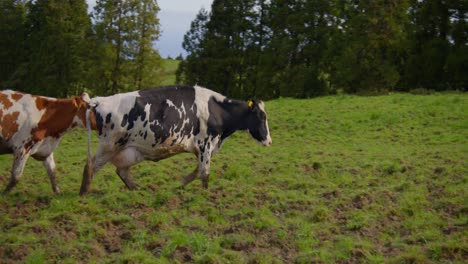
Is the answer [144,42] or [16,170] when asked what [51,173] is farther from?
[144,42]

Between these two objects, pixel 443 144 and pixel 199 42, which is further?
pixel 199 42

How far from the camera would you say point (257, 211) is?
9.43m

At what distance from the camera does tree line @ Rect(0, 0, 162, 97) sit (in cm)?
3881

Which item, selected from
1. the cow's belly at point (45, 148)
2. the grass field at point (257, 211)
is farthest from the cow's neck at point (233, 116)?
the cow's belly at point (45, 148)

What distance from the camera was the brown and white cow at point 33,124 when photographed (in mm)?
10523

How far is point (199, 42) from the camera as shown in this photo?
42.3m

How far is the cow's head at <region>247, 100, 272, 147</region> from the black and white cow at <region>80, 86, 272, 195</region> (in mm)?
542

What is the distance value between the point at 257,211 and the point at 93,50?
107 ft

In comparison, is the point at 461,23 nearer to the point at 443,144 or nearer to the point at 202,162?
the point at 443,144

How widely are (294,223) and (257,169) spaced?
440cm

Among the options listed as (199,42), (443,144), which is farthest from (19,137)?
(199,42)

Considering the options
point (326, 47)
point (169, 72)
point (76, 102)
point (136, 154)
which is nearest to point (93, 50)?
point (169, 72)

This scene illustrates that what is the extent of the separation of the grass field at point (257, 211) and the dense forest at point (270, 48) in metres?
21.1

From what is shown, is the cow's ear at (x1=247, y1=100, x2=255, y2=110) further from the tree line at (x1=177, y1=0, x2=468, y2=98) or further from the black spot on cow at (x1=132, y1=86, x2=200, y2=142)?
the tree line at (x1=177, y1=0, x2=468, y2=98)
